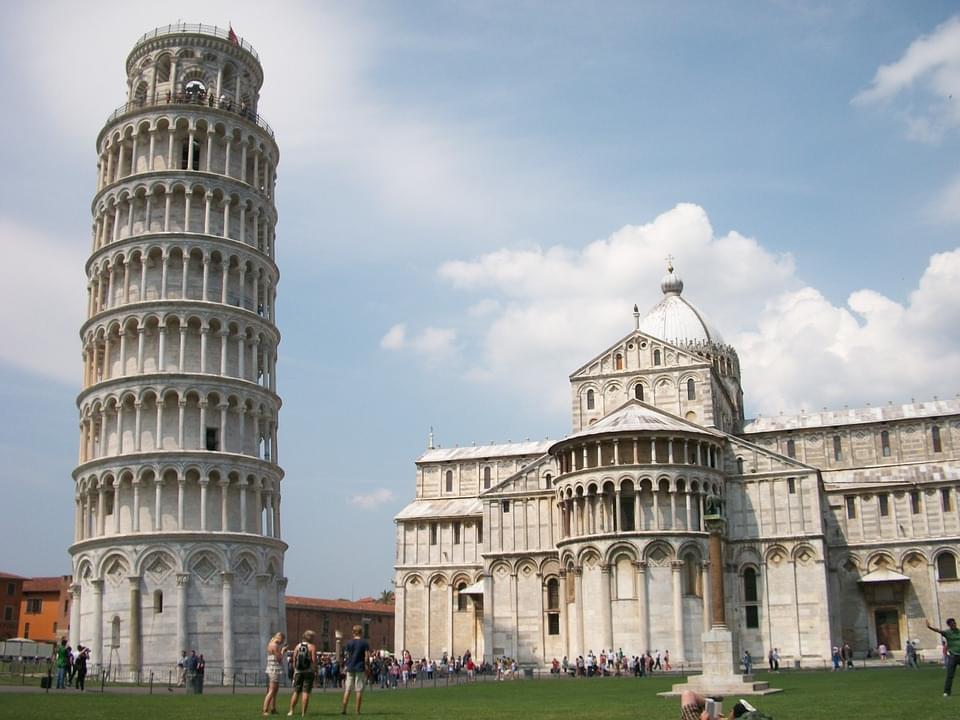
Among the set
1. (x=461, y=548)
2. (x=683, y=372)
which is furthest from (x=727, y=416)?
(x=461, y=548)

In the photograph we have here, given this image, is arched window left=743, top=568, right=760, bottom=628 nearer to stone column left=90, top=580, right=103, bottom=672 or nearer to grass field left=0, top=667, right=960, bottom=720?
grass field left=0, top=667, right=960, bottom=720

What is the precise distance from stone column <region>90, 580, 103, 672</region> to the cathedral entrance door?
43149mm

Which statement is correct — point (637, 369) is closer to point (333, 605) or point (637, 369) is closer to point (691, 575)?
point (691, 575)

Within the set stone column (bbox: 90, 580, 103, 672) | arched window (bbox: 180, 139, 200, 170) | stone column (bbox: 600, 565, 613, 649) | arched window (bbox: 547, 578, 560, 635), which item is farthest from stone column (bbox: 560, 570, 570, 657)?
arched window (bbox: 180, 139, 200, 170)

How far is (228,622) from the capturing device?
46.9 m

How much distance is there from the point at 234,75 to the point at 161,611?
28.6 m

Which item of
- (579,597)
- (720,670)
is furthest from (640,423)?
(720,670)

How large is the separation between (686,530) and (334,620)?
52.8 metres

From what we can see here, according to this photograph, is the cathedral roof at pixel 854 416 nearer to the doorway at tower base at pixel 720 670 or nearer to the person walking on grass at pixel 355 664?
the doorway at tower base at pixel 720 670

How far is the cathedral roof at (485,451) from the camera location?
7975cm

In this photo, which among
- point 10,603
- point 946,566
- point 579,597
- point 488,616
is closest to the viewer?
point 579,597

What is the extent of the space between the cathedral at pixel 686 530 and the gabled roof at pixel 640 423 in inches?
7.0

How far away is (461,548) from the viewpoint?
73.9 metres

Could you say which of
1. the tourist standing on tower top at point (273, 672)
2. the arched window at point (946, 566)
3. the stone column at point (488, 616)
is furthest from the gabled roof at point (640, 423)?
the tourist standing on tower top at point (273, 672)
